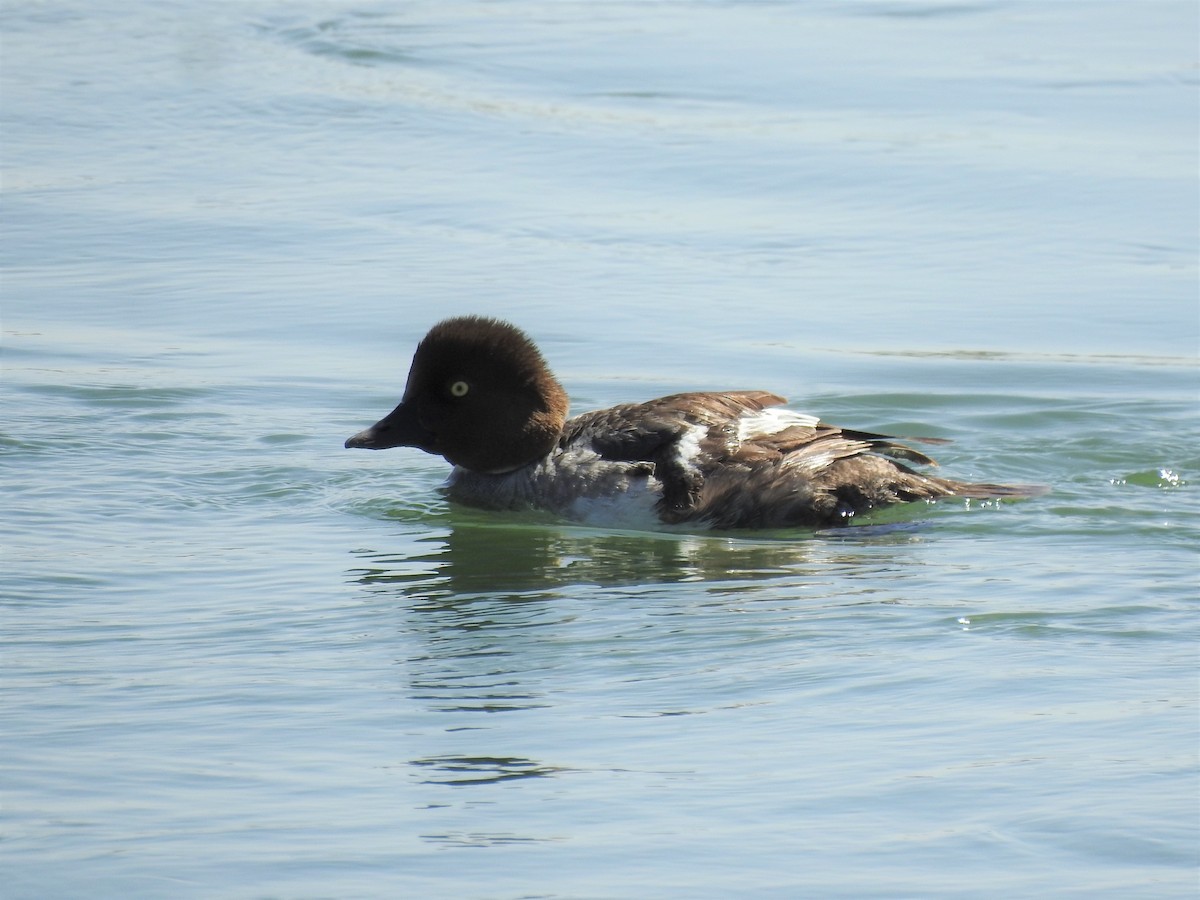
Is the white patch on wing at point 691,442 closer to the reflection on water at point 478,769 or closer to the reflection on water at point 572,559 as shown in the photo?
the reflection on water at point 572,559

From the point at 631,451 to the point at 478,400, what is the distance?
950 mm

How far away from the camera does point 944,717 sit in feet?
22.7

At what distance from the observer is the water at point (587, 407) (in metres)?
6.07

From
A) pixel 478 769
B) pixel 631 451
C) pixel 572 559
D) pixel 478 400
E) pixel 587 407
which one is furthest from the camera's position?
pixel 587 407

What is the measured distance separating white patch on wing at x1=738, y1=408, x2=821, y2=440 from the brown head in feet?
3.56

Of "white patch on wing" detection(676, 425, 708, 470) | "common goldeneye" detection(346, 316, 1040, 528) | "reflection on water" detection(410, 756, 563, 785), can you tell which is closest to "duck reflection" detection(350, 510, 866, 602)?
"common goldeneye" detection(346, 316, 1040, 528)

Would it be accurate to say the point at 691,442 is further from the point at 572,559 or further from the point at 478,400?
the point at 478,400

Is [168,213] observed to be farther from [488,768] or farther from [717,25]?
[488,768]

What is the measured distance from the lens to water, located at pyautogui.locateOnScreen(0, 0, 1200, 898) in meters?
6.07

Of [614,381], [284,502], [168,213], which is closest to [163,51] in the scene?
[168,213]

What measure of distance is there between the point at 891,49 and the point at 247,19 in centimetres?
772

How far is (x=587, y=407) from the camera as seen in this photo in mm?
12625

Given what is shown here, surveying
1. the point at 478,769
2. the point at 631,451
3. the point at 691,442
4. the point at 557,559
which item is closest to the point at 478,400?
the point at 631,451

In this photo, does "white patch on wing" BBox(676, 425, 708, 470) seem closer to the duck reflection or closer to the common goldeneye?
the common goldeneye
